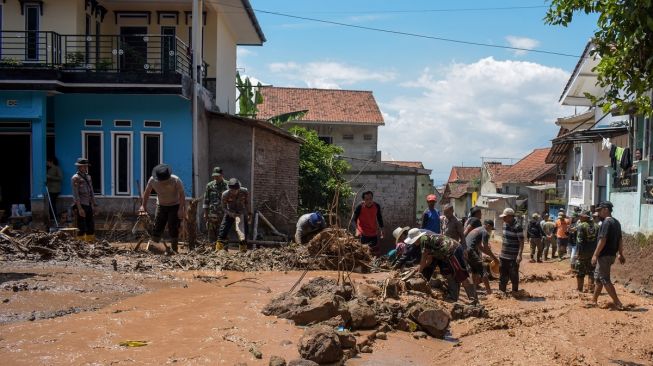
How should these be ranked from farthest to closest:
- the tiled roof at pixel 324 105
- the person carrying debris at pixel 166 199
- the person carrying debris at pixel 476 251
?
1. the tiled roof at pixel 324 105
2. the person carrying debris at pixel 166 199
3. the person carrying debris at pixel 476 251

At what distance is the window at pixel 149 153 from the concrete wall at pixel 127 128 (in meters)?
0.07

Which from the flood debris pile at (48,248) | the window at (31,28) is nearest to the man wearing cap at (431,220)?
the flood debris pile at (48,248)

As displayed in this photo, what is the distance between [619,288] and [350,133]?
1081 inches

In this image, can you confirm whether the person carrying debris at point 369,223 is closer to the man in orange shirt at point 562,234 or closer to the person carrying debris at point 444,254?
the person carrying debris at point 444,254

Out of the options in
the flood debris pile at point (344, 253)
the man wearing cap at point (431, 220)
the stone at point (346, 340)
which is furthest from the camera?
the man wearing cap at point (431, 220)

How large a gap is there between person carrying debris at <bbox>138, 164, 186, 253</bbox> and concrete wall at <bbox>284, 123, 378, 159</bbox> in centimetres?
2860

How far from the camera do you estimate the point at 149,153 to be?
57.4 ft

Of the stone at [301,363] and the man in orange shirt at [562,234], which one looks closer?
the stone at [301,363]

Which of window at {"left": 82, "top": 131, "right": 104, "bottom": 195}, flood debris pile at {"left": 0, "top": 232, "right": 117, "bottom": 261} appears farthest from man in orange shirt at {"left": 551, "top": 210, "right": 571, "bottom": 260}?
flood debris pile at {"left": 0, "top": 232, "right": 117, "bottom": 261}

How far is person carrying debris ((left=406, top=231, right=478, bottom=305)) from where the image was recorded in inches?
373

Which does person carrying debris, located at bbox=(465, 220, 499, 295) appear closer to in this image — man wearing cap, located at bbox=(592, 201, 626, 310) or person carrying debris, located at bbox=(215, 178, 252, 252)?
man wearing cap, located at bbox=(592, 201, 626, 310)

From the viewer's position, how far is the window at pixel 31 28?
1789cm

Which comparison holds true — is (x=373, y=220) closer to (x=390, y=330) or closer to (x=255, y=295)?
(x=255, y=295)

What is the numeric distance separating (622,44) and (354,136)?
3381 cm
